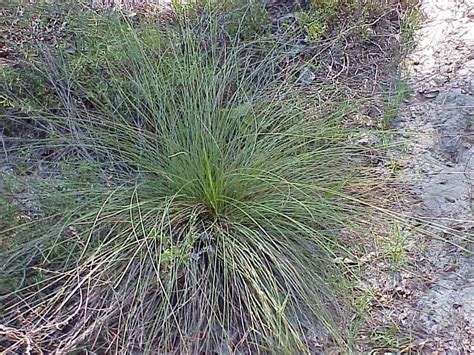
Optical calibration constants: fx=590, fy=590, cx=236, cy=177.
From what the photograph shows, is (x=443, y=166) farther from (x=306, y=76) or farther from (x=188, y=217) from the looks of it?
(x=188, y=217)

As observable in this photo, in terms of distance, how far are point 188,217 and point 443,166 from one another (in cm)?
109

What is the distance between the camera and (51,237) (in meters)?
1.98

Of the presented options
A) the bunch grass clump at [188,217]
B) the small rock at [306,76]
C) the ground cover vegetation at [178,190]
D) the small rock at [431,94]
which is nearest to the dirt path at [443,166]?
the small rock at [431,94]

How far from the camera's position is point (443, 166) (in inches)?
94.7

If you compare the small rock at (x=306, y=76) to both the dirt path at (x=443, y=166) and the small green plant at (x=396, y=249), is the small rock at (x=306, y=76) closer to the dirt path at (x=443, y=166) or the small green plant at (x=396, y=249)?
the dirt path at (x=443, y=166)

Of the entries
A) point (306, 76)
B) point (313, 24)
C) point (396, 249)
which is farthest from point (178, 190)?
point (313, 24)

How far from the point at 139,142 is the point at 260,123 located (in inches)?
19.2

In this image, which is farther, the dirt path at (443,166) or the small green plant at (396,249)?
the small green plant at (396,249)

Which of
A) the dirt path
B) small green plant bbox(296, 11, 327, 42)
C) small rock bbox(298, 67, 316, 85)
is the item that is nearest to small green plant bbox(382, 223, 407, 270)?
the dirt path

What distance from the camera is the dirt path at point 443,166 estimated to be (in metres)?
1.88

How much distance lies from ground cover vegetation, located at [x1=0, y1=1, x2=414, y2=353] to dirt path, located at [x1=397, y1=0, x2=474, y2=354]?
0.61 feet

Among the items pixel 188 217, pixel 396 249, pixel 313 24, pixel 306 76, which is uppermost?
pixel 313 24

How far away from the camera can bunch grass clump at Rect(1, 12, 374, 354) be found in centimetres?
180

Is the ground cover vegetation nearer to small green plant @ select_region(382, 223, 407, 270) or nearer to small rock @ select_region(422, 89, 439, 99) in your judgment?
small green plant @ select_region(382, 223, 407, 270)
